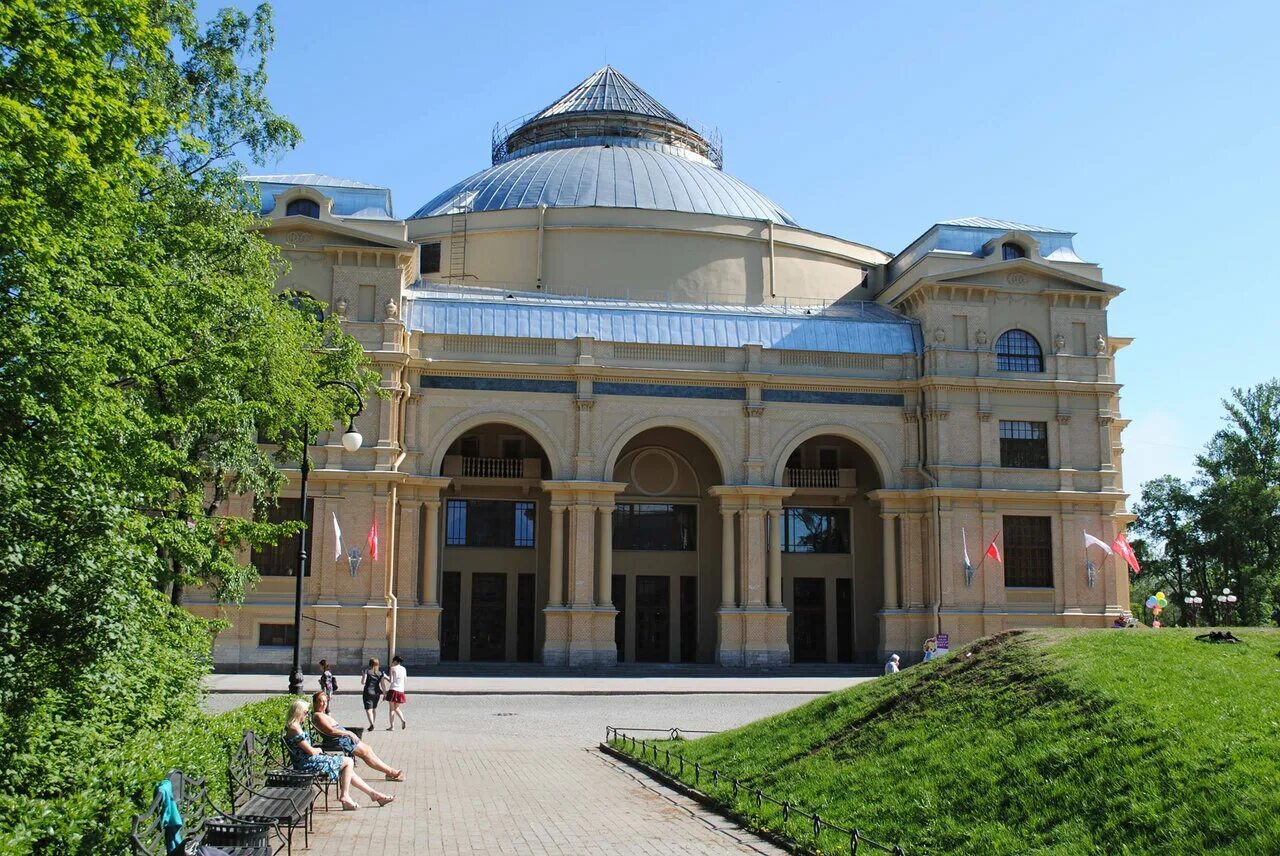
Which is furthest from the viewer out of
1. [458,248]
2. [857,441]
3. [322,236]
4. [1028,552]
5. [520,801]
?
[458,248]

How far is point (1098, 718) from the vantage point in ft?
42.4

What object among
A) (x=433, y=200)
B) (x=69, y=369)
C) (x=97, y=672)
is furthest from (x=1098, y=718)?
(x=433, y=200)

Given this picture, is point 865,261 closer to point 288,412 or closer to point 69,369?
point 288,412

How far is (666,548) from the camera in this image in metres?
46.6

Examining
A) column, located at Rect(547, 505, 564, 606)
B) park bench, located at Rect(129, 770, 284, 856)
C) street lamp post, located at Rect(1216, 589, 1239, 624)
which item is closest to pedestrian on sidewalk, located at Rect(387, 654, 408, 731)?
A: park bench, located at Rect(129, 770, 284, 856)

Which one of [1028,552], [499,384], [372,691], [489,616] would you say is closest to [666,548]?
[489,616]

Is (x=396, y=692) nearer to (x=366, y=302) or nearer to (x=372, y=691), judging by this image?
(x=372, y=691)

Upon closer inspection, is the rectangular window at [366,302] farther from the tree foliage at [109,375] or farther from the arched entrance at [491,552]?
the tree foliage at [109,375]

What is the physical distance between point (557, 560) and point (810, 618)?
10760 millimetres

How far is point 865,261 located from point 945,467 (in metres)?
13.7

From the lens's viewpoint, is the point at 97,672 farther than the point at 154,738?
Yes

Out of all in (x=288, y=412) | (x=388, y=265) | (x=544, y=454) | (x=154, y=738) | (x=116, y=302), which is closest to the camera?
(x=154, y=738)

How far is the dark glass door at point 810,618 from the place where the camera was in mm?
46656

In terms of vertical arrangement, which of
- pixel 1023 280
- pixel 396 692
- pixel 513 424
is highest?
pixel 1023 280
